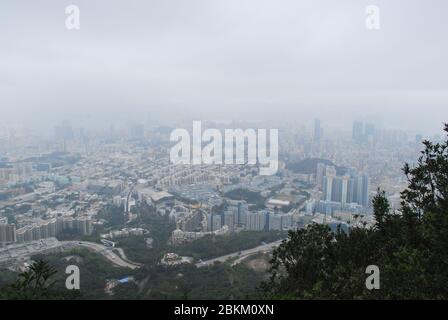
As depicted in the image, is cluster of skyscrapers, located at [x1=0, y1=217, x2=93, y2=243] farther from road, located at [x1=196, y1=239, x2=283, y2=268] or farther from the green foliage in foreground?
the green foliage in foreground

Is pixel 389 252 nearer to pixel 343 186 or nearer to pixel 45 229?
pixel 343 186

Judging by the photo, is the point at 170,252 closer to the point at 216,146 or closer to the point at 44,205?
the point at 216,146

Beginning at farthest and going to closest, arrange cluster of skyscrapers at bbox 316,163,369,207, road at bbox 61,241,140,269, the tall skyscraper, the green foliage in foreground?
cluster of skyscrapers at bbox 316,163,369,207
the tall skyscraper
road at bbox 61,241,140,269
the green foliage in foreground

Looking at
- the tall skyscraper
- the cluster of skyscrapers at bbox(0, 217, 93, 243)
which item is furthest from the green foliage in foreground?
the tall skyscraper

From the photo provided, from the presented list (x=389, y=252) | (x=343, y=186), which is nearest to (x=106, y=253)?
(x=343, y=186)
